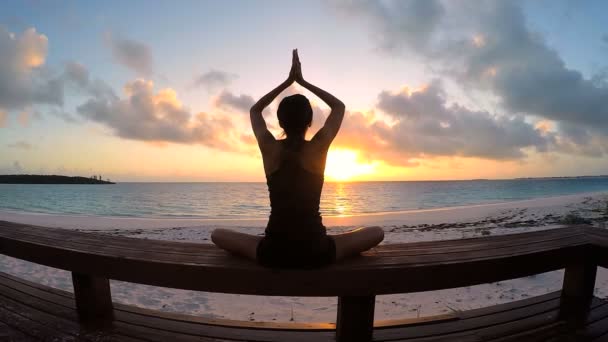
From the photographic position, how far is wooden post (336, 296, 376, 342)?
2484mm

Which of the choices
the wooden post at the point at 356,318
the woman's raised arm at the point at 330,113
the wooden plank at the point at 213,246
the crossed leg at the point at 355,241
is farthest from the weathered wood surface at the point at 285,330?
the woman's raised arm at the point at 330,113

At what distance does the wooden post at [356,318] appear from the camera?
2484 millimetres

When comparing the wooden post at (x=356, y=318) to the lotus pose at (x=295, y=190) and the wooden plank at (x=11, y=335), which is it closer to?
the lotus pose at (x=295, y=190)

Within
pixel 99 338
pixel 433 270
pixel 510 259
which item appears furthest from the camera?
Answer: pixel 99 338

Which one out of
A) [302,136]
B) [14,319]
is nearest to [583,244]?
[302,136]

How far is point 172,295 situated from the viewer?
5.39 metres

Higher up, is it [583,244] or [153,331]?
[583,244]

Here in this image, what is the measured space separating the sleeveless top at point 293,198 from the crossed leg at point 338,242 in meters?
0.23

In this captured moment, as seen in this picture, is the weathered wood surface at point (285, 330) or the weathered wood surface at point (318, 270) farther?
the weathered wood surface at point (285, 330)

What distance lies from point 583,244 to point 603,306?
855mm

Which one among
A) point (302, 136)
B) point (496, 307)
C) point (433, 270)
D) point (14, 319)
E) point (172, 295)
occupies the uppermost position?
point (302, 136)

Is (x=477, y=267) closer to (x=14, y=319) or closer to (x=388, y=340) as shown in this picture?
Result: (x=388, y=340)

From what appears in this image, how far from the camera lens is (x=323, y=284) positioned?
2.12m

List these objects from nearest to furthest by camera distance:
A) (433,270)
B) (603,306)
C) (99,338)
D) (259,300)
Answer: (433,270) → (99,338) → (603,306) → (259,300)
